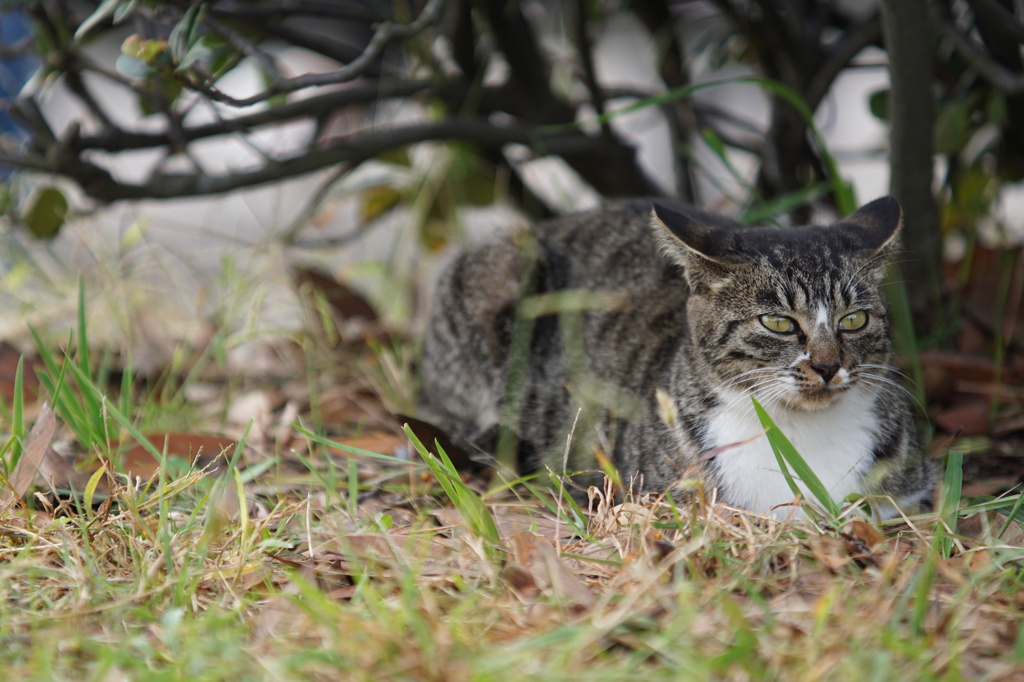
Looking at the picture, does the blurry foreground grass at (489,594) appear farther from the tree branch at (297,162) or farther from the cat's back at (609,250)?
the tree branch at (297,162)

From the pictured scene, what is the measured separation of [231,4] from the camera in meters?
3.66

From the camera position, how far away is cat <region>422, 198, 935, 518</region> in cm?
242

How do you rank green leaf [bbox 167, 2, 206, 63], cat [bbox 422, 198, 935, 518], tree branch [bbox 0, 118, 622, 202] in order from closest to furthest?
cat [bbox 422, 198, 935, 518], green leaf [bbox 167, 2, 206, 63], tree branch [bbox 0, 118, 622, 202]

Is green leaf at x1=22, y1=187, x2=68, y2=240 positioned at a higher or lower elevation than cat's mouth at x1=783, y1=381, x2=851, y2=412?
higher

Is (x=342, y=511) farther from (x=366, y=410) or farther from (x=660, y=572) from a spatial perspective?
(x=366, y=410)

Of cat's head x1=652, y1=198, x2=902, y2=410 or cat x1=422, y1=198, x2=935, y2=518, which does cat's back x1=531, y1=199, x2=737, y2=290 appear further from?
cat's head x1=652, y1=198, x2=902, y2=410

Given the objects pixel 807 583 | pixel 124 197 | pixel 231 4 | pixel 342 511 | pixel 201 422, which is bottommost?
pixel 201 422

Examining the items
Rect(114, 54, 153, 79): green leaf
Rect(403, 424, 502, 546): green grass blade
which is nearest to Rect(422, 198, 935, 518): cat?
Rect(403, 424, 502, 546): green grass blade

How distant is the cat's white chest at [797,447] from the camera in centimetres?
242

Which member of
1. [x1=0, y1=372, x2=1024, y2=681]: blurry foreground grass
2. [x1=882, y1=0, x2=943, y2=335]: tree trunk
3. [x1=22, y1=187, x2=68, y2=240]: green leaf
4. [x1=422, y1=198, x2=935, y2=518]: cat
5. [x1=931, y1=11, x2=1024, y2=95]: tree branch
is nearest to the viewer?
[x1=0, y1=372, x2=1024, y2=681]: blurry foreground grass

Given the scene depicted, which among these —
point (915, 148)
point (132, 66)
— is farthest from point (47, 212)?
point (915, 148)

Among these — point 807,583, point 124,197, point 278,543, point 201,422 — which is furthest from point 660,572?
point 124,197

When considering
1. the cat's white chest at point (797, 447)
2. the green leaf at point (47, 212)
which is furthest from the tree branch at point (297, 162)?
the cat's white chest at point (797, 447)

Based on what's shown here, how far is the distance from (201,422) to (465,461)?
1.14m
